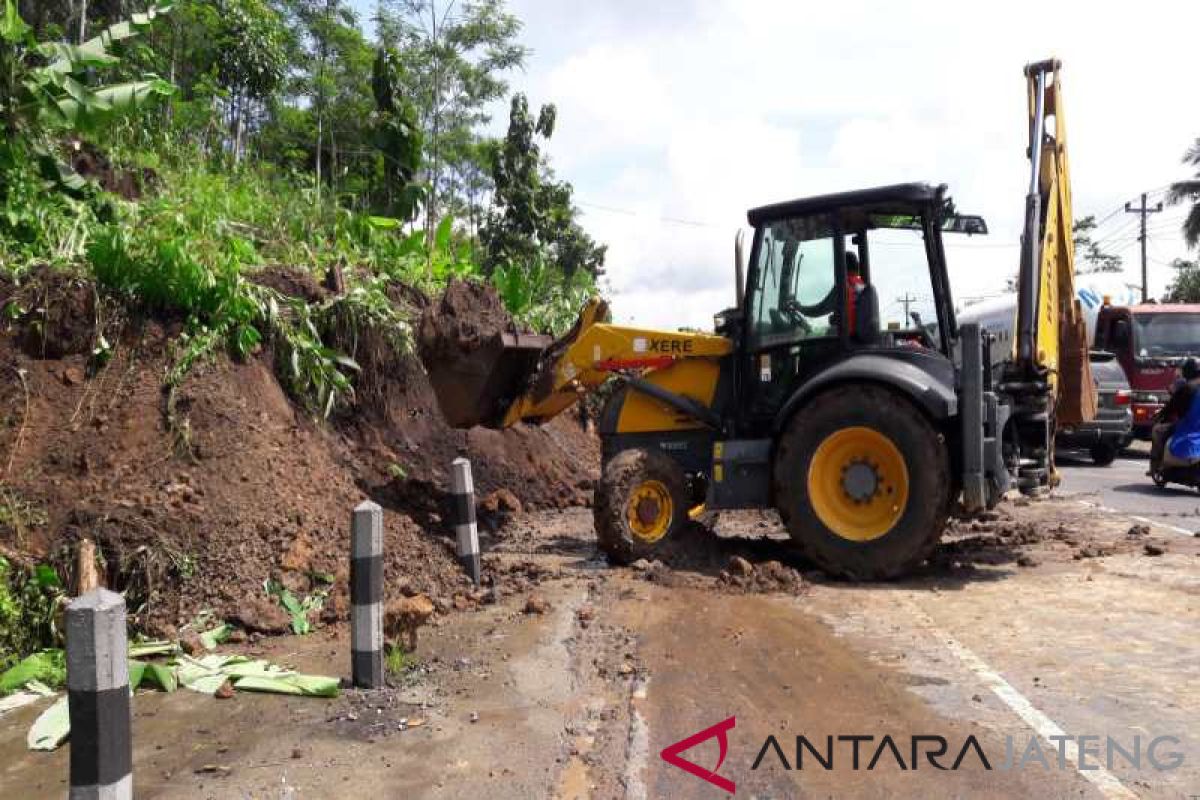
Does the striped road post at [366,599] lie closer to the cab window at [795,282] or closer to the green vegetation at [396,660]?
the green vegetation at [396,660]

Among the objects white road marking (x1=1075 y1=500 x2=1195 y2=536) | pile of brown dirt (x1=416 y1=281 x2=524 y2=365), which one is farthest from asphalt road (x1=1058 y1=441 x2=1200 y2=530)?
pile of brown dirt (x1=416 y1=281 x2=524 y2=365)

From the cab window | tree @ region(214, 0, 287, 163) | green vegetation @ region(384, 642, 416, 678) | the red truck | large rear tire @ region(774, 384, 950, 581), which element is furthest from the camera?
tree @ region(214, 0, 287, 163)

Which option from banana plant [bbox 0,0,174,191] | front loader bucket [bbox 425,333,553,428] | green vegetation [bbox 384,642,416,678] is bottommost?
green vegetation [bbox 384,642,416,678]

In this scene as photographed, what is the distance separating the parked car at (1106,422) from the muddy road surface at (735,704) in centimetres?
949

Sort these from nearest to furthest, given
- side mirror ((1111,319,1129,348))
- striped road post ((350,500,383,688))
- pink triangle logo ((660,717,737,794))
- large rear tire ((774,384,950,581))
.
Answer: pink triangle logo ((660,717,737,794)), striped road post ((350,500,383,688)), large rear tire ((774,384,950,581)), side mirror ((1111,319,1129,348))

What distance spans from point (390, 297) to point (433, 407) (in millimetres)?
1157

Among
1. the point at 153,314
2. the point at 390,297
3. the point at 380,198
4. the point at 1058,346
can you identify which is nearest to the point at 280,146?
the point at 380,198

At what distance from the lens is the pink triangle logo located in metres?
3.47

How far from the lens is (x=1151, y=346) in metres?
18.5

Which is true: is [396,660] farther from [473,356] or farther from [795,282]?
[795,282]

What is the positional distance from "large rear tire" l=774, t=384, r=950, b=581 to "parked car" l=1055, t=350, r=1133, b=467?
9.70 m

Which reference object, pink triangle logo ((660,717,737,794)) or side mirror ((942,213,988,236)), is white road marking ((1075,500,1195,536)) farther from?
pink triangle logo ((660,717,737,794))

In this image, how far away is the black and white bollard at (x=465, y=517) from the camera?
6.47m

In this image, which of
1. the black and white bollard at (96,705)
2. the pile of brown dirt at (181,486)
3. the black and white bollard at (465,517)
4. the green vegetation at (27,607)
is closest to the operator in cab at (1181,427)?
the pile of brown dirt at (181,486)
